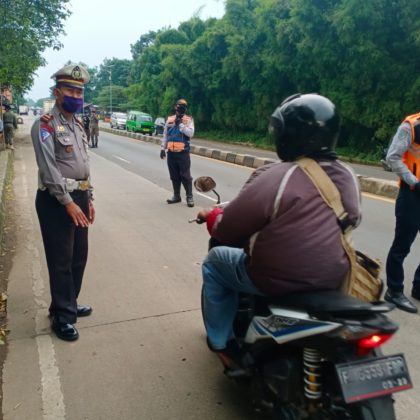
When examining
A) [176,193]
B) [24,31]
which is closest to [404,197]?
[176,193]

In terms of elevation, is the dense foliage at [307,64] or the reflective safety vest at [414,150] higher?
the dense foliage at [307,64]

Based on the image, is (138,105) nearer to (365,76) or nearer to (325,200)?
(365,76)

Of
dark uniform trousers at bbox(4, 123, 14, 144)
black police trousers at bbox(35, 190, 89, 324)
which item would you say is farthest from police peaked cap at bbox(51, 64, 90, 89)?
dark uniform trousers at bbox(4, 123, 14, 144)

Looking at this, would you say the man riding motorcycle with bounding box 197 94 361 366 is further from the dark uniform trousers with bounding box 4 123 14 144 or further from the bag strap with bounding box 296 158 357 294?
the dark uniform trousers with bounding box 4 123 14 144

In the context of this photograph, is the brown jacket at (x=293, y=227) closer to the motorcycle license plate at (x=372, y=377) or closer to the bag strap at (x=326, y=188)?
the bag strap at (x=326, y=188)

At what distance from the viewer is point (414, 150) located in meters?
3.96

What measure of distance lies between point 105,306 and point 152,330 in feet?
2.03

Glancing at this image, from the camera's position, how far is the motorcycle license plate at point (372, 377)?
189 cm

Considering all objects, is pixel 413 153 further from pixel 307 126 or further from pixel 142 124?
pixel 142 124

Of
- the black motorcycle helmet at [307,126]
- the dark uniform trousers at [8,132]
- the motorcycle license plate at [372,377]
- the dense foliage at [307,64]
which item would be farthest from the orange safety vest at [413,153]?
the dark uniform trousers at [8,132]

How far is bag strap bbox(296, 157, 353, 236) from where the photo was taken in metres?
2.13

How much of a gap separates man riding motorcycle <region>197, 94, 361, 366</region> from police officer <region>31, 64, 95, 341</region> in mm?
1463

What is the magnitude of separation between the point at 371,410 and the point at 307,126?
1211 mm

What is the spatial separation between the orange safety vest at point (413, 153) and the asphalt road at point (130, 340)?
1205 millimetres
